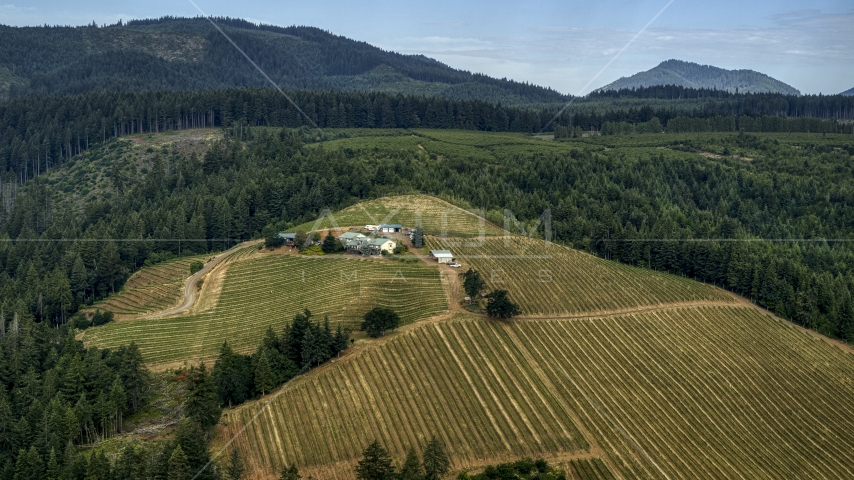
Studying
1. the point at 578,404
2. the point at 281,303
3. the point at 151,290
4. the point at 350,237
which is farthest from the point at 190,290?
the point at 578,404

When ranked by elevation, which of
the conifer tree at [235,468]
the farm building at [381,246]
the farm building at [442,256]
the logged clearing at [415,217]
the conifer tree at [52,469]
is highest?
the logged clearing at [415,217]

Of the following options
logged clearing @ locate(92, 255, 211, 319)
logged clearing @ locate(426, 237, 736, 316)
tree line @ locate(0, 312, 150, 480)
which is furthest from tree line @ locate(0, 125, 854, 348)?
tree line @ locate(0, 312, 150, 480)

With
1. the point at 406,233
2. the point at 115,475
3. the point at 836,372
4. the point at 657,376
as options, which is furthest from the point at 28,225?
the point at 836,372

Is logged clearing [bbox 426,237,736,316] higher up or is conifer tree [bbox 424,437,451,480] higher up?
logged clearing [bbox 426,237,736,316]

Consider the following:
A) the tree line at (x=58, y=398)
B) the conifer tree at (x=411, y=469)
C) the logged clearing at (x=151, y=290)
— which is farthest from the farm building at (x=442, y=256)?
the conifer tree at (x=411, y=469)

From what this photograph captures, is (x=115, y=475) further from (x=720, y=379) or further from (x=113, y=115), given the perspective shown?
(x=113, y=115)

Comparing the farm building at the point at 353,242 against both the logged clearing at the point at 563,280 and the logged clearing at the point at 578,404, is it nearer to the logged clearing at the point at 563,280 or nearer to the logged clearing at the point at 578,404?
the logged clearing at the point at 563,280

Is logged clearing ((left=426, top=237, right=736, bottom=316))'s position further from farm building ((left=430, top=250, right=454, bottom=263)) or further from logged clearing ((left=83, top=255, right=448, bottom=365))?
logged clearing ((left=83, top=255, right=448, bottom=365))

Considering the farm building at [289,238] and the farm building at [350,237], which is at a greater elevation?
the farm building at [350,237]
